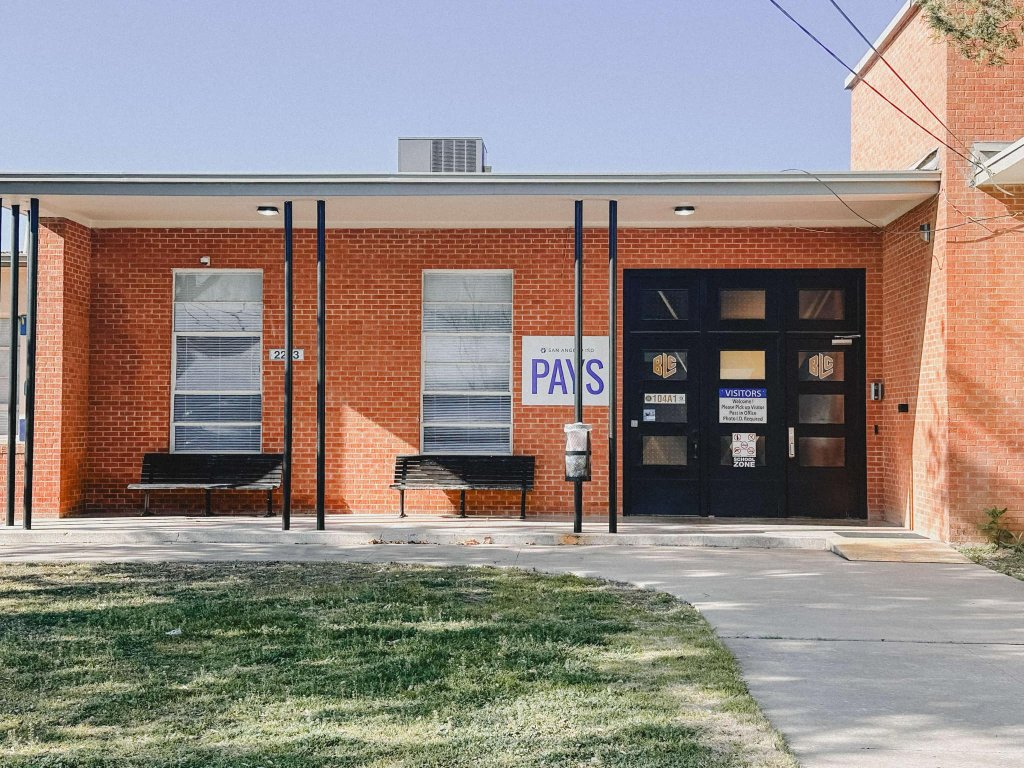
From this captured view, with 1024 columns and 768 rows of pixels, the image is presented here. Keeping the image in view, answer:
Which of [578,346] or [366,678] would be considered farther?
[578,346]

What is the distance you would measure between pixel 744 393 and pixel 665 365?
103cm

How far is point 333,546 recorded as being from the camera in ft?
35.7

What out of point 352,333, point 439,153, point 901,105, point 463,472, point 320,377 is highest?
point 901,105

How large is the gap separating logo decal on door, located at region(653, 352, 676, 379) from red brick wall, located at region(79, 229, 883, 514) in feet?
2.81

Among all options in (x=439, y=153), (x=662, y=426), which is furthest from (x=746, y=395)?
(x=439, y=153)

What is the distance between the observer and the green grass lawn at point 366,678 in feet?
13.9

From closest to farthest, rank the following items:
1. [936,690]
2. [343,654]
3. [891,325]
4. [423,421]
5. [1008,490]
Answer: [936,690], [343,654], [1008,490], [891,325], [423,421]

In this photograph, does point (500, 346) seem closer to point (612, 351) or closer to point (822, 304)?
point (612, 351)

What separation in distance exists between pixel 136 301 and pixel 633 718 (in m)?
10.4

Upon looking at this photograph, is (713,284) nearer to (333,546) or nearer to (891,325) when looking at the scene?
(891,325)

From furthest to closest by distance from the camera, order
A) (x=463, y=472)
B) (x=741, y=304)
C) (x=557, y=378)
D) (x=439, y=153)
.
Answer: (x=439, y=153) → (x=557, y=378) → (x=741, y=304) → (x=463, y=472)

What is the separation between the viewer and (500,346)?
13.3 m

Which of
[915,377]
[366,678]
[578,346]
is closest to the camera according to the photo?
[366,678]

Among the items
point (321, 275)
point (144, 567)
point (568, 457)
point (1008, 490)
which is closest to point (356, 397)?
point (321, 275)
